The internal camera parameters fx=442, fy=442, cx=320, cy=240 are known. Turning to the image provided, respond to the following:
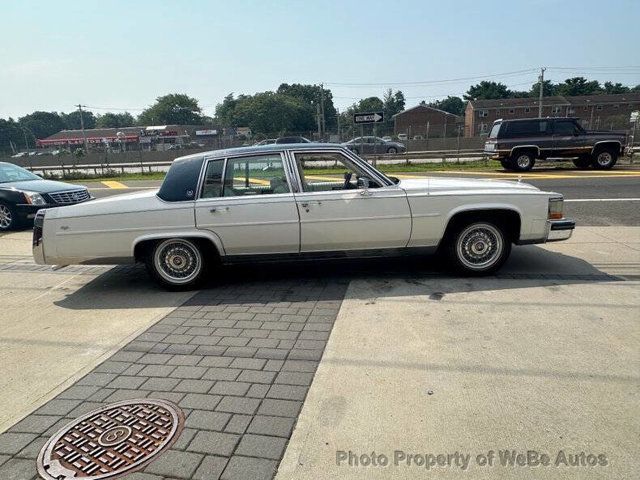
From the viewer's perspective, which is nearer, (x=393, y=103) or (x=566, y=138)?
(x=566, y=138)

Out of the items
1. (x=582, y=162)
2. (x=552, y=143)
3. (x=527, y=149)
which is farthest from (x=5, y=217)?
(x=582, y=162)

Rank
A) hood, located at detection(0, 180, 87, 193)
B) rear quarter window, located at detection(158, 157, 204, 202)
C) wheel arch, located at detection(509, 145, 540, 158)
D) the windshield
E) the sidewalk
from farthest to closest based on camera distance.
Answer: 1. wheel arch, located at detection(509, 145, 540, 158)
2. the windshield
3. hood, located at detection(0, 180, 87, 193)
4. rear quarter window, located at detection(158, 157, 204, 202)
5. the sidewalk

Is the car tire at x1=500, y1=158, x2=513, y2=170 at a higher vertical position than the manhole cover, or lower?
higher

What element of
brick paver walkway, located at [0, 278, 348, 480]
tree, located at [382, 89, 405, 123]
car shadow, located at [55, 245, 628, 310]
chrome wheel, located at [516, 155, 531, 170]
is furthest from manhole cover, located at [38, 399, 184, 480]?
tree, located at [382, 89, 405, 123]

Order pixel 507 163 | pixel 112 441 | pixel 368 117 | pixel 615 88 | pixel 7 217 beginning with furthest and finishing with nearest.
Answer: pixel 615 88, pixel 507 163, pixel 368 117, pixel 7 217, pixel 112 441

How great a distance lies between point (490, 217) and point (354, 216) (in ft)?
5.18

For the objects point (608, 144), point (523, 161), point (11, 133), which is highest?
point (11, 133)

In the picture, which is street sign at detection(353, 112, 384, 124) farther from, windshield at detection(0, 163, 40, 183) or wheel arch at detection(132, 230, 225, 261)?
wheel arch at detection(132, 230, 225, 261)

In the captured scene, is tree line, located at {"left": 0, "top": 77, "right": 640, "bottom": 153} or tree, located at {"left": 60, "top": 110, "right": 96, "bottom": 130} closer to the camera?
tree line, located at {"left": 0, "top": 77, "right": 640, "bottom": 153}

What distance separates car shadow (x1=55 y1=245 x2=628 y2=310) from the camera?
4.81m

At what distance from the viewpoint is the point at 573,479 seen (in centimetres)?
212

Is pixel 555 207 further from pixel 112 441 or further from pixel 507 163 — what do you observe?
pixel 507 163

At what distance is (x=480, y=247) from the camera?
16.7ft

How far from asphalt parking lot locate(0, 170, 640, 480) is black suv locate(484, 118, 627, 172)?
1227 cm
